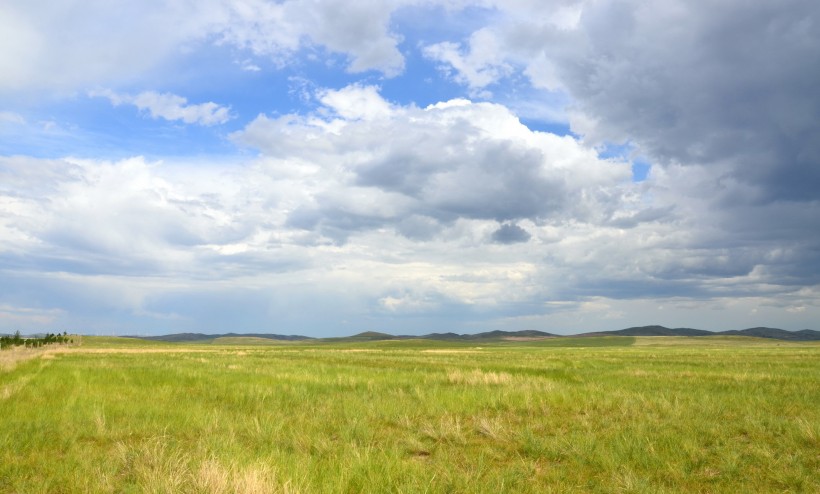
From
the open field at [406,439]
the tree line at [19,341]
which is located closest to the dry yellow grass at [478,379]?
the open field at [406,439]

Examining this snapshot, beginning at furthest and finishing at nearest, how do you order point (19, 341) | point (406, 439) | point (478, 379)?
point (19, 341), point (478, 379), point (406, 439)

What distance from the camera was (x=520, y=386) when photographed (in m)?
17.2

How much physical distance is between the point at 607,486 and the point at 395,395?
9.07m

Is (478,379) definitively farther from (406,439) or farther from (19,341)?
(19,341)

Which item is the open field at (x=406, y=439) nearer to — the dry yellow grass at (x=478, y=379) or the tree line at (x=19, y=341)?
the dry yellow grass at (x=478, y=379)

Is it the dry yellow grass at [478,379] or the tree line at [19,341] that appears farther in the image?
the tree line at [19,341]

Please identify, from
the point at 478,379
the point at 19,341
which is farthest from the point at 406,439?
the point at 19,341

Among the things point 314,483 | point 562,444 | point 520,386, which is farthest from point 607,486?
point 520,386

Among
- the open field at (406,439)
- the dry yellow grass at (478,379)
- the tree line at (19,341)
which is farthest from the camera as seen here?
the tree line at (19,341)

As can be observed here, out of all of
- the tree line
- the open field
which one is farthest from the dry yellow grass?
the tree line

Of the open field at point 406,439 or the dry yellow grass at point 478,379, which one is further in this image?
the dry yellow grass at point 478,379

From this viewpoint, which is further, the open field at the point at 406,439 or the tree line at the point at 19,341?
the tree line at the point at 19,341

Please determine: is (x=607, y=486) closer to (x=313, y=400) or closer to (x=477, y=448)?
(x=477, y=448)

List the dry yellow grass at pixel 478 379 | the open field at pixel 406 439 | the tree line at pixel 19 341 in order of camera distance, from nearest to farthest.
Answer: the open field at pixel 406 439 < the dry yellow grass at pixel 478 379 < the tree line at pixel 19 341
